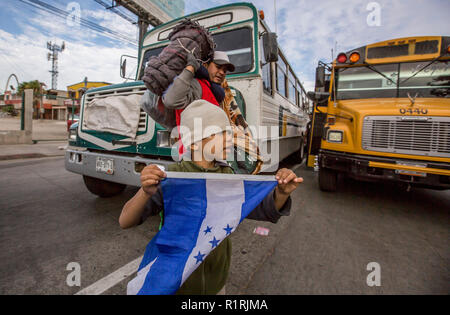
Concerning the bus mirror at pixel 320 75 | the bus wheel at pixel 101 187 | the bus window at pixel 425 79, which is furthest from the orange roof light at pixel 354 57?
the bus wheel at pixel 101 187

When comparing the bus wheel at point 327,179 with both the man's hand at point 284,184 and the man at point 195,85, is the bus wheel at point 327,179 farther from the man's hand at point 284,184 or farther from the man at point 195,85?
the man's hand at point 284,184

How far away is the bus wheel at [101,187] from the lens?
3.71 m

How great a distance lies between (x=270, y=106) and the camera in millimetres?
3939

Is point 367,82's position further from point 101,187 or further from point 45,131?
point 45,131

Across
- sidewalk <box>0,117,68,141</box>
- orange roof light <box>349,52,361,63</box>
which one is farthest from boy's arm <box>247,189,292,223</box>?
sidewalk <box>0,117,68,141</box>

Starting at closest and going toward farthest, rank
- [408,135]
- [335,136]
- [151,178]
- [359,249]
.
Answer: [151,178]
[359,249]
[408,135]
[335,136]

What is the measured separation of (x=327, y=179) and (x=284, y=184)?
12.3ft

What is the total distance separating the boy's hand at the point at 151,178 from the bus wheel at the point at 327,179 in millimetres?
4136

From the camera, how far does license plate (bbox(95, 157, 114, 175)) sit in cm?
277

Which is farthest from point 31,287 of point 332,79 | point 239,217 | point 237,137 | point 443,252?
point 332,79

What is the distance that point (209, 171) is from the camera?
1.20m

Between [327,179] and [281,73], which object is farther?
[281,73]

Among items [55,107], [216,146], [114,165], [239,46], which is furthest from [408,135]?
[55,107]

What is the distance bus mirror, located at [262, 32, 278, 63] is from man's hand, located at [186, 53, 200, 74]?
173cm
